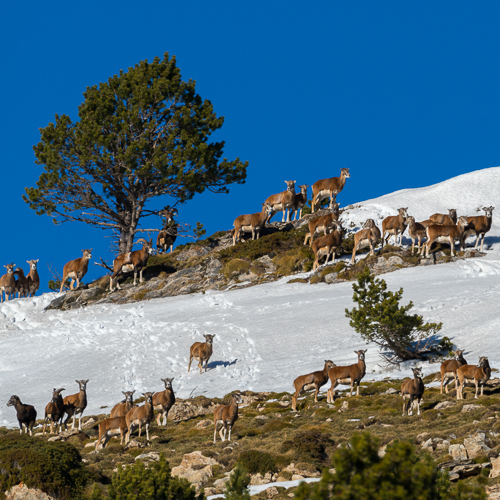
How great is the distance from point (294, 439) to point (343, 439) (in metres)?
1.13

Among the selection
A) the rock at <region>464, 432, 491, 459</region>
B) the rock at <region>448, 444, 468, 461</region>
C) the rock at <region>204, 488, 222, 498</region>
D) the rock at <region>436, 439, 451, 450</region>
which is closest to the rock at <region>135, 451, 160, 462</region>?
the rock at <region>204, 488, 222, 498</region>

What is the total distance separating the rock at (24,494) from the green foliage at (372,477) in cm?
736

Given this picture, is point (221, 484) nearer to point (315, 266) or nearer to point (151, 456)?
point (151, 456)

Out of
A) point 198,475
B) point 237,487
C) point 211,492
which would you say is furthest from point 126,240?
point 237,487

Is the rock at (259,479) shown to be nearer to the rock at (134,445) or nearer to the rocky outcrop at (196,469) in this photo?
the rocky outcrop at (196,469)

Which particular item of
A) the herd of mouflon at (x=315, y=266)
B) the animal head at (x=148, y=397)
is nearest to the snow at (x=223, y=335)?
the herd of mouflon at (x=315, y=266)

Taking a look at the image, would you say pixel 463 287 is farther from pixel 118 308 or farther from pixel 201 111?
Result: pixel 201 111

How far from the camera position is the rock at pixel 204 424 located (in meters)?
18.5

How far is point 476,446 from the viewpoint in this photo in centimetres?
1195

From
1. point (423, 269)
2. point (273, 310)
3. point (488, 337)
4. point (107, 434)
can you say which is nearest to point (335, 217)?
point (423, 269)

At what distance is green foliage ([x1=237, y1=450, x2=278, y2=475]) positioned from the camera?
13.0 m

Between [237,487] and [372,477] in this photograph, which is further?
[237,487]

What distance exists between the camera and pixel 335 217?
123 ft

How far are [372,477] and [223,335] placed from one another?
22.8 m
